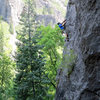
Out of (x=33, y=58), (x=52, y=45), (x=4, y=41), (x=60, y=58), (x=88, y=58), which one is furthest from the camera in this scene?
(x=4, y=41)

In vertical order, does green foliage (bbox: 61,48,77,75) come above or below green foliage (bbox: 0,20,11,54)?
above

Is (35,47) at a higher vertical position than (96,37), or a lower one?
lower

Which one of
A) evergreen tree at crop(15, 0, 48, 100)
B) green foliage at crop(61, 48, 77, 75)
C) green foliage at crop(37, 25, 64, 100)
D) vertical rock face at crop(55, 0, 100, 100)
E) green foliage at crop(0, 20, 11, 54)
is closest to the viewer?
vertical rock face at crop(55, 0, 100, 100)

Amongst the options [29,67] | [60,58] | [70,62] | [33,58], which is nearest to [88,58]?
[70,62]

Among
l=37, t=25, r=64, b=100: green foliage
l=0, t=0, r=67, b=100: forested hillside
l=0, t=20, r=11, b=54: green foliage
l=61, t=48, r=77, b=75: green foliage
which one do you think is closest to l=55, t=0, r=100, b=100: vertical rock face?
l=61, t=48, r=77, b=75: green foliage

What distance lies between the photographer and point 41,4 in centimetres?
13775

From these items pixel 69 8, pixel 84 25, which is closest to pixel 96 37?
pixel 84 25

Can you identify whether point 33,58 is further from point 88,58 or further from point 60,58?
point 88,58

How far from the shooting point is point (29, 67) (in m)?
14.2

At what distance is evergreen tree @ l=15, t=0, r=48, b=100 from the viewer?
13.1 metres

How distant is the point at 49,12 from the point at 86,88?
5249 inches

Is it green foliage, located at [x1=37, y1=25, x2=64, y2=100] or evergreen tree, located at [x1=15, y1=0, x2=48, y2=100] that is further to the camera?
green foliage, located at [x1=37, y1=25, x2=64, y2=100]

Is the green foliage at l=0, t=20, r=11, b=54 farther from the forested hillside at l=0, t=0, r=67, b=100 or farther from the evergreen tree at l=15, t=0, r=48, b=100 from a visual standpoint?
the evergreen tree at l=15, t=0, r=48, b=100

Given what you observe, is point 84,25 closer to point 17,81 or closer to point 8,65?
point 17,81
